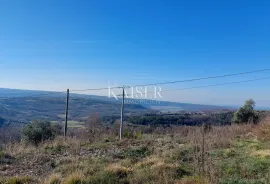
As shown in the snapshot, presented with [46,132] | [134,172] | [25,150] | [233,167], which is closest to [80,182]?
[134,172]

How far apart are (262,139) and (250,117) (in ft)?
37.8

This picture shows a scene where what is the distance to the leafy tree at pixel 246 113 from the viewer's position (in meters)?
25.1

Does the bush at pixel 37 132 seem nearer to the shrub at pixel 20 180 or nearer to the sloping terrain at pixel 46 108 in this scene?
the shrub at pixel 20 180

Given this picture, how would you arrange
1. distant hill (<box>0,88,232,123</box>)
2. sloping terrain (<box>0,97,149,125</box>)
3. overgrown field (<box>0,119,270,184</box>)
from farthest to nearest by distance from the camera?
sloping terrain (<box>0,97,149,125</box>)
distant hill (<box>0,88,232,123</box>)
overgrown field (<box>0,119,270,184</box>)

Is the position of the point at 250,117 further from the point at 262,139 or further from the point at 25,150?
the point at 25,150

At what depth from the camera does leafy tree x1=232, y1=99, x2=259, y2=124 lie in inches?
987

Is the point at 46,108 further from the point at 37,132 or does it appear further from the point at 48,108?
the point at 37,132

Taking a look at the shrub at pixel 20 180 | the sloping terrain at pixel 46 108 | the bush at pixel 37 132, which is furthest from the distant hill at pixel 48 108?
the shrub at pixel 20 180

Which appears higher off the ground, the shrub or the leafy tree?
the leafy tree

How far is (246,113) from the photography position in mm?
25281

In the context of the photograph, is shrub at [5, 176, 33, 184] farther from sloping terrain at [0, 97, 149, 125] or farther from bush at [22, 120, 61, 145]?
sloping terrain at [0, 97, 149, 125]

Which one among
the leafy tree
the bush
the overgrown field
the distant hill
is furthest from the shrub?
the distant hill

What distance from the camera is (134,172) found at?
21.9 ft

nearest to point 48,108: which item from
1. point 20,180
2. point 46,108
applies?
point 46,108
